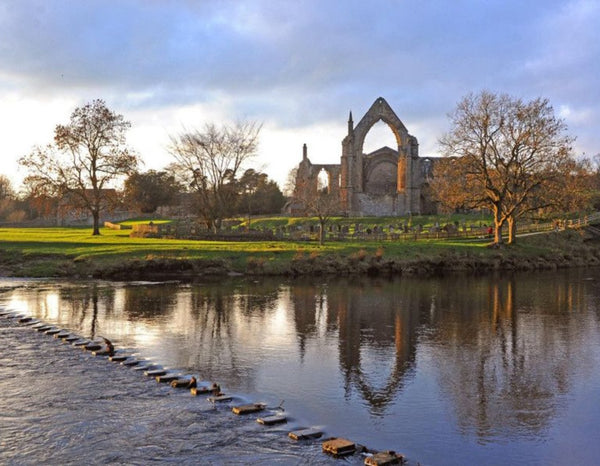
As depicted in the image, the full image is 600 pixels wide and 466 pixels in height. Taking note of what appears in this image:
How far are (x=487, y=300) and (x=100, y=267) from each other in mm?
20796

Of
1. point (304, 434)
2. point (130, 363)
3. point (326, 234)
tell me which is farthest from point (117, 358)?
point (326, 234)

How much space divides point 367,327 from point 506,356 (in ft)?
16.7

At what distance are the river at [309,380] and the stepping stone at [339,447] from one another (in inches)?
6.2

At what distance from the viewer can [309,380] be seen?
1290 centimetres

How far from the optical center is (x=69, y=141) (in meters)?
54.6

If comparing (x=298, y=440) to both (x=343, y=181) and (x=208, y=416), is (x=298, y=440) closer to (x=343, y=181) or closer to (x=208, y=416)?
(x=208, y=416)

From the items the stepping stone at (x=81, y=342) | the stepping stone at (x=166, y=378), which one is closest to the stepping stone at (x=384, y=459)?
the stepping stone at (x=166, y=378)

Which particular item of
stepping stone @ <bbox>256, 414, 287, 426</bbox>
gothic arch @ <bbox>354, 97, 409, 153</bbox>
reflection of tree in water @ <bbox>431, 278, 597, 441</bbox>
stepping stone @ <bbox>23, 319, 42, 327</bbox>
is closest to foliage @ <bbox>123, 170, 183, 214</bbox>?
gothic arch @ <bbox>354, 97, 409, 153</bbox>

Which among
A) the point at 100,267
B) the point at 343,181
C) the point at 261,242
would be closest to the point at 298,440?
the point at 100,267

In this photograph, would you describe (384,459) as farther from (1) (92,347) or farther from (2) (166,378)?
(1) (92,347)

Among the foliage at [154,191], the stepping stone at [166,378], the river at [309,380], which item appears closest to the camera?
the river at [309,380]

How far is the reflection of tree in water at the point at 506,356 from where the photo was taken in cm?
1078

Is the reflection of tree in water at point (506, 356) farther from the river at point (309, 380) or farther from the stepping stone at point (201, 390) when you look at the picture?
the stepping stone at point (201, 390)

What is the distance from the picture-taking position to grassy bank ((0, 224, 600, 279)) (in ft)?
113
